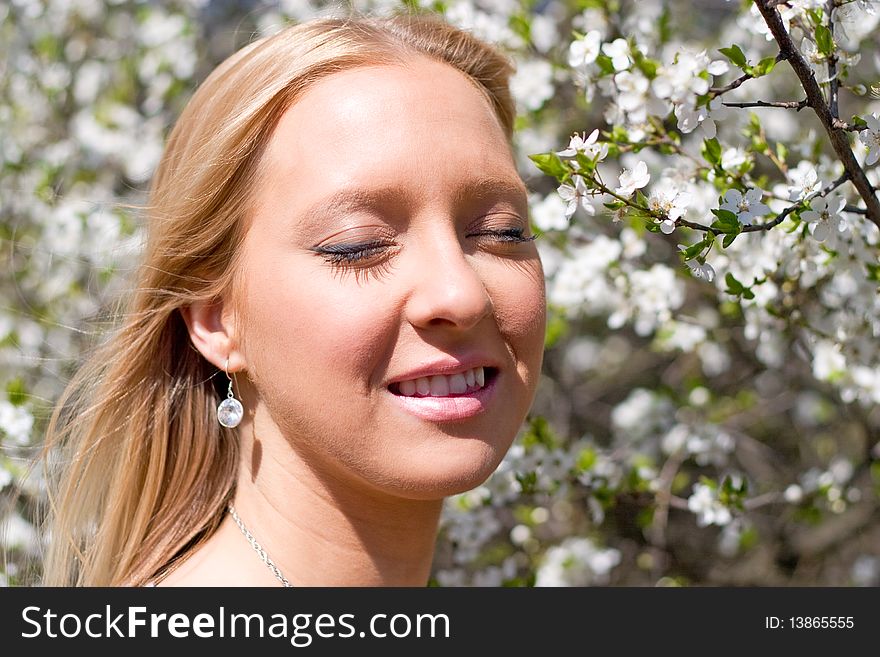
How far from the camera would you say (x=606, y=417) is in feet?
14.3

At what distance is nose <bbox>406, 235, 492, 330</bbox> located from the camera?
1.55 meters

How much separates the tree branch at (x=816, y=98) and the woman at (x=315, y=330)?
0.54 m

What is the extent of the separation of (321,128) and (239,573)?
2.78ft

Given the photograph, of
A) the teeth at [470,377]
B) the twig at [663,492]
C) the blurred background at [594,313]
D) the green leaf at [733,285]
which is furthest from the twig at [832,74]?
the twig at [663,492]

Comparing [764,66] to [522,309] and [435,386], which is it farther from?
[435,386]

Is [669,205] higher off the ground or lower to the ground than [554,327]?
lower

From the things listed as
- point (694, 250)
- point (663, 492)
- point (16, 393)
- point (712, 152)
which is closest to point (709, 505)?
point (663, 492)

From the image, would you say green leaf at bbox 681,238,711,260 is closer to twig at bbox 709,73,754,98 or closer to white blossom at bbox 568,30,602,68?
twig at bbox 709,73,754,98

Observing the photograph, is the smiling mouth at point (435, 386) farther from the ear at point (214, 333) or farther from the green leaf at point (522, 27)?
the green leaf at point (522, 27)

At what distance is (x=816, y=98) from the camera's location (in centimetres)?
144

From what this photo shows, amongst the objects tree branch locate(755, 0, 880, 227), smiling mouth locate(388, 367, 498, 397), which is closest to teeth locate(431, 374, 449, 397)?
smiling mouth locate(388, 367, 498, 397)

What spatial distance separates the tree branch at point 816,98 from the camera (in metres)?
1.39

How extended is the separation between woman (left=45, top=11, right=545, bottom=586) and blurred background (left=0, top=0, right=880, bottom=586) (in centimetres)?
25

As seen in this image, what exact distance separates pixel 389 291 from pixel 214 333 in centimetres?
45
